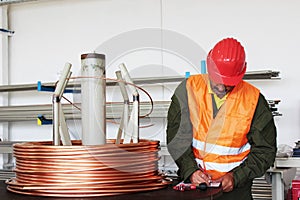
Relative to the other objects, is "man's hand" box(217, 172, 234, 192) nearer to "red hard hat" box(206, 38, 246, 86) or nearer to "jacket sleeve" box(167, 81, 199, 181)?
"jacket sleeve" box(167, 81, 199, 181)

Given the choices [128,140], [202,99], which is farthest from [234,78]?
[128,140]

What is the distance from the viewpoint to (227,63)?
5.54 feet

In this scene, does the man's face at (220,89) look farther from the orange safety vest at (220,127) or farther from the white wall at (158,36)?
the white wall at (158,36)

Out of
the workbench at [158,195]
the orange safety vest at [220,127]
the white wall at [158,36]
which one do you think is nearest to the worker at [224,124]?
the orange safety vest at [220,127]

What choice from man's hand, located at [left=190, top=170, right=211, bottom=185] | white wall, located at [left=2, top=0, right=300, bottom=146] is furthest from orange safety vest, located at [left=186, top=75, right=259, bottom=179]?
white wall, located at [left=2, top=0, right=300, bottom=146]

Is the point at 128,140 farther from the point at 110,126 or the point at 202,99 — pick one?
the point at 110,126

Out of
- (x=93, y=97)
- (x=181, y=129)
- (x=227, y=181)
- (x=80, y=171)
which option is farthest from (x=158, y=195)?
(x=181, y=129)

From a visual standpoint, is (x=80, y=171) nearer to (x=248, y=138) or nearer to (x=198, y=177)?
(x=198, y=177)

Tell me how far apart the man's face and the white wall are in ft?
3.15

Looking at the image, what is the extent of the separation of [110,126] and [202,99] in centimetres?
203

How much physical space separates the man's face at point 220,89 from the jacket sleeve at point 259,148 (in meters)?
0.13

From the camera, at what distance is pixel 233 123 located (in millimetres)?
1728

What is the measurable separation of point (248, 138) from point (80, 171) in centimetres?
80

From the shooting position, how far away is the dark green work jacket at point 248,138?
1681 millimetres
